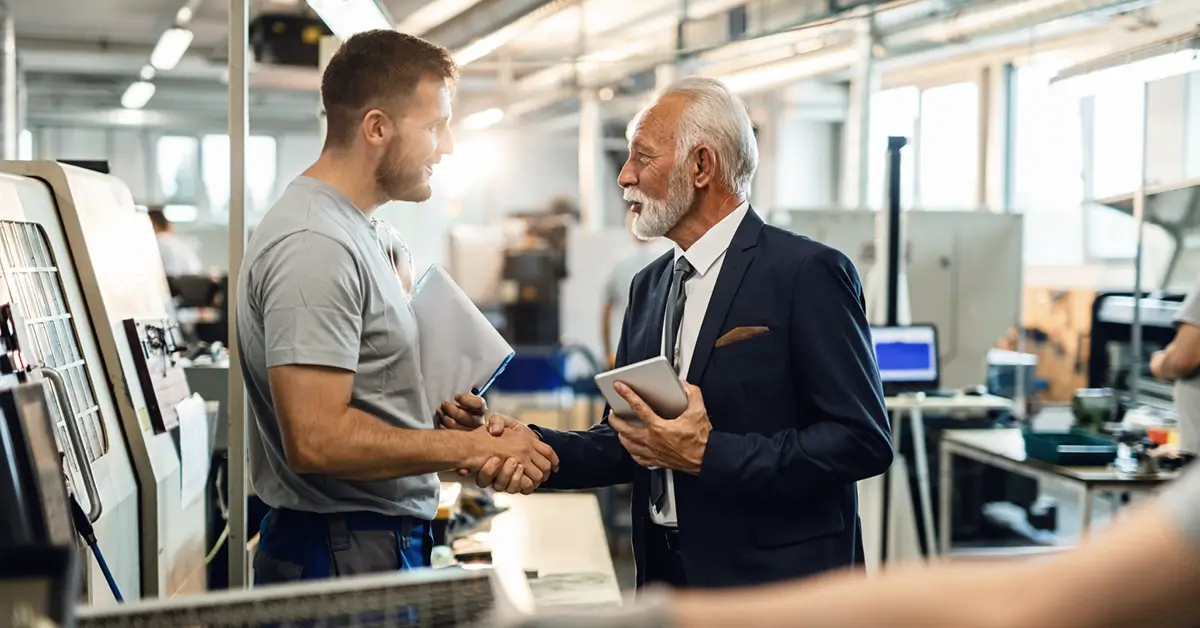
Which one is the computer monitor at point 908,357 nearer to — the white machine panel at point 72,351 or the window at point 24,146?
the white machine panel at point 72,351

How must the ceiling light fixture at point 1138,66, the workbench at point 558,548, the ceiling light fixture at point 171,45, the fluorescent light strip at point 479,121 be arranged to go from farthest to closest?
the fluorescent light strip at point 479,121
the ceiling light fixture at point 171,45
the ceiling light fixture at point 1138,66
the workbench at point 558,548

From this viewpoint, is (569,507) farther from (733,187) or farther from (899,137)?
(899,137)

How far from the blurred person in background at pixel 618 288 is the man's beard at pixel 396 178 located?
5.16 m

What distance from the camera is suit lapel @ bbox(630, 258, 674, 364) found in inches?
83.9

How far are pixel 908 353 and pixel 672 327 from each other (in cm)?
313

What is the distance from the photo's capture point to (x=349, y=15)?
9.04ft

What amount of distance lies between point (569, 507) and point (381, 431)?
6.18ft

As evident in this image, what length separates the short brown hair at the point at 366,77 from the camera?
1.90 meters

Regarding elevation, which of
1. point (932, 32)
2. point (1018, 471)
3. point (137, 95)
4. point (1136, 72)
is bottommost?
point (1018, 471)

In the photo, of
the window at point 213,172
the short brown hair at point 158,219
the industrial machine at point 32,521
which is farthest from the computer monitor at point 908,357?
the window at point 213,172

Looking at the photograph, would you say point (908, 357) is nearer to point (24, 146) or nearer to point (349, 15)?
point (349, 15)

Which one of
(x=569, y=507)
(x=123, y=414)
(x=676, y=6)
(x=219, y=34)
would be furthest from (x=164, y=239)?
(x=123, y=414)

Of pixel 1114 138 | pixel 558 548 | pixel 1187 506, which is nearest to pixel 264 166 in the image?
pixel 1114 138

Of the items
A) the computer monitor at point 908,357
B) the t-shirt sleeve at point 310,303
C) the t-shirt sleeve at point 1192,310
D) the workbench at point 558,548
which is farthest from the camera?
the computer monitor at point 908,357
